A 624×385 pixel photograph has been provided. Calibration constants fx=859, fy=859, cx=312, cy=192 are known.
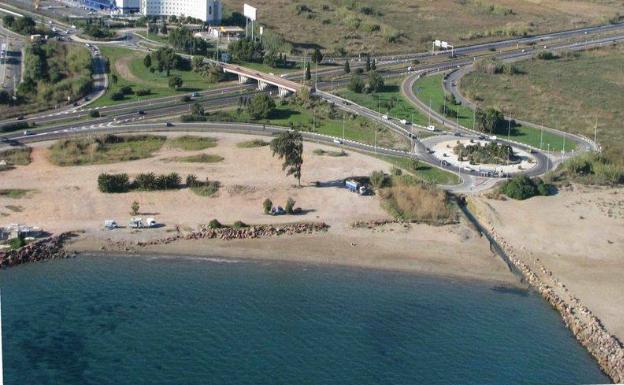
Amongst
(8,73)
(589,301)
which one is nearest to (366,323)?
(589,301)

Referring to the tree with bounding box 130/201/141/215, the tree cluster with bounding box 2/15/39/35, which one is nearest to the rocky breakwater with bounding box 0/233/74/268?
the tree with bounding box 130/201/141/215

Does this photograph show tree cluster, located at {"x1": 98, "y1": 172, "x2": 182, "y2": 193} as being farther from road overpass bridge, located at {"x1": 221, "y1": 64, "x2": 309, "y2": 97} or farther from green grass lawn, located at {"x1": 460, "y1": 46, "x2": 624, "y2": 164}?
green grass lawn, located at {"x1": 460, "y1": 46, "x2": 624, "y2": 164}

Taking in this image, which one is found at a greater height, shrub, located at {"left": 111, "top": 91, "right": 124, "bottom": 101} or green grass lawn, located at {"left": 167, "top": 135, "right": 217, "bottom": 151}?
shrub, located at {"left": 111, "top": 91, "right": 124, "bottom": 101}

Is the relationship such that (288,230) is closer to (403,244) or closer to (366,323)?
(403,244)

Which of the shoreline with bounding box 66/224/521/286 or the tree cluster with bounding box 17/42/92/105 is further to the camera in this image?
the tree cluster with bounding box 17/42/92/105

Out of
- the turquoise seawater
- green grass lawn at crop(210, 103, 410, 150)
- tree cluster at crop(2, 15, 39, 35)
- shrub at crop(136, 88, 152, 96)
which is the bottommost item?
the turquoise seawater

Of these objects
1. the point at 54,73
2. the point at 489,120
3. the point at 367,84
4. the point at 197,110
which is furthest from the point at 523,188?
the point at 54,73

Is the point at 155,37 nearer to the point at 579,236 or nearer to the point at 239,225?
the point at 239,225
